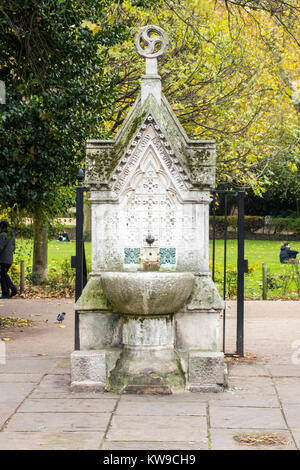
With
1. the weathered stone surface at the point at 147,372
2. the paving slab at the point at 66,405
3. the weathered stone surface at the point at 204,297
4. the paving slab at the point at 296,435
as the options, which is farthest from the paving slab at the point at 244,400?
the paving slab at the point at 66,405

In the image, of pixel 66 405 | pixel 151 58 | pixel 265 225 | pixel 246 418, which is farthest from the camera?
pixel 265 225

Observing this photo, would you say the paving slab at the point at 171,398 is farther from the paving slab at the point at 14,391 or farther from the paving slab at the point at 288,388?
the paving slab at the point at 14,391

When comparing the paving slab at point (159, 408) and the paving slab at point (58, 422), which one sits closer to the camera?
the paving slab at point (58, 422)

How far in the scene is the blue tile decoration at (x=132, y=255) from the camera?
23.5 feet

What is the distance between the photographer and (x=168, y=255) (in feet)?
23.6

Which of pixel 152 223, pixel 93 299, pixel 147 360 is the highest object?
pixel 152 223

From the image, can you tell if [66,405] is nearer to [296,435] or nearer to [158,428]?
[158,428]

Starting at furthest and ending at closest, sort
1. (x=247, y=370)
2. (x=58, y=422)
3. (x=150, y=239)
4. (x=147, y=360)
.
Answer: (x=247, y=370)
(x=150, y=239)
(x=147, y=360)
(x=58, y=422)

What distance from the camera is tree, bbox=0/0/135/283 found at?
9891 mm

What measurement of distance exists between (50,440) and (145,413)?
106 cm

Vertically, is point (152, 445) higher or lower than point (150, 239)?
lower

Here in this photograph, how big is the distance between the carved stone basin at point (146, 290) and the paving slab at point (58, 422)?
118 centimetres

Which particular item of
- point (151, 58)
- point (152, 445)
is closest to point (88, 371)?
point (152, 445)

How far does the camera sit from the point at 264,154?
57.9 ft
